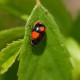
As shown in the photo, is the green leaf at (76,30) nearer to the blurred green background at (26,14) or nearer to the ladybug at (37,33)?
the blurred green background at (26,14)

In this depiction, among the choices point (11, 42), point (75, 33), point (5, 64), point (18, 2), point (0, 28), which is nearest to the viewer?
point (5, 64)

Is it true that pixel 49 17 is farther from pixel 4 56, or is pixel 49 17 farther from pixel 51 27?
pixel 4 56

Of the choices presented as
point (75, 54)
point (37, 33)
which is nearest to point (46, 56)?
point (37, 33)

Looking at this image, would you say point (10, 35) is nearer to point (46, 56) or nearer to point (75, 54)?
point (46, 56)

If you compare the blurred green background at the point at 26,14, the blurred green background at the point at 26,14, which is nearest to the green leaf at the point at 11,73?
the blurred green background at the point at 26,14

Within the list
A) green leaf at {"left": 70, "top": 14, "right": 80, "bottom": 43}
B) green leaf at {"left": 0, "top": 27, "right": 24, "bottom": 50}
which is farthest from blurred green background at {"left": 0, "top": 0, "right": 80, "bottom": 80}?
green leaf at {"left": 0, "top": 27, "right": 24, "bottom": 50}

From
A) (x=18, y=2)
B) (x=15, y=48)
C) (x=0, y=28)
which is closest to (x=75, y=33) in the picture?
(x=18, y=2)

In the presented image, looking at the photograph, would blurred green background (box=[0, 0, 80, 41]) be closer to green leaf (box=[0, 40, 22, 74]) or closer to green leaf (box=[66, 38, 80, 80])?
green leaf (box=[66, 38, 80, 80])
